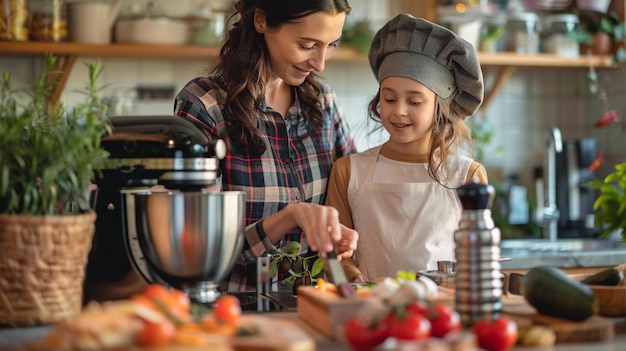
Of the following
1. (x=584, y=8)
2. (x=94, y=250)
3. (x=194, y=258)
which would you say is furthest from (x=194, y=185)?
(x=584, y=8)

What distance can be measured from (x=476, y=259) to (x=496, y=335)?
173 mm

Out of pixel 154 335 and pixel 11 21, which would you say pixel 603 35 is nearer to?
pixel 11 21

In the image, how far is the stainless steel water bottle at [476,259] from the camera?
1.37 meters

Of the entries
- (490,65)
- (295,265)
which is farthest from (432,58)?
(490,65)

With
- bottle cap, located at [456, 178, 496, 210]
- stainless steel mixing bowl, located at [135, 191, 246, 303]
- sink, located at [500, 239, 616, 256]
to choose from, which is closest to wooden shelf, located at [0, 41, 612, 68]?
sink, located at [500, 239, 616, 256]

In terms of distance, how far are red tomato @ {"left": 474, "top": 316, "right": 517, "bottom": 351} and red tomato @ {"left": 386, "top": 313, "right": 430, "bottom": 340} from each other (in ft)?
0.27

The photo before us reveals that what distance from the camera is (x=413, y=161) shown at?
236cm

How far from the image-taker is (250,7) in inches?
86.7

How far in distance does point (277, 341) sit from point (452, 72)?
124cm

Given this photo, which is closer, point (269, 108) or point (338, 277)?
point (338, 277)

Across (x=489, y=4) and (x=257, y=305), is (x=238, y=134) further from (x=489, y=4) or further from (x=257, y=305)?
(x=489, y=4)

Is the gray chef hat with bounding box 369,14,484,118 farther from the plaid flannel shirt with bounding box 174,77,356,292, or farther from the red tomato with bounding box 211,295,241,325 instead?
the red tomato with bounding box 211,295,241,325

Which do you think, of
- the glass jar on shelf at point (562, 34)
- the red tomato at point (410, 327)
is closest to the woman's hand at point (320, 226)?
the red tomato at point (410, 327)

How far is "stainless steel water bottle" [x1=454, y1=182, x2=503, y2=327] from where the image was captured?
53.8 inches
